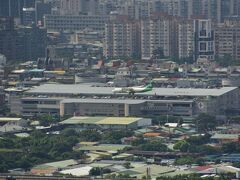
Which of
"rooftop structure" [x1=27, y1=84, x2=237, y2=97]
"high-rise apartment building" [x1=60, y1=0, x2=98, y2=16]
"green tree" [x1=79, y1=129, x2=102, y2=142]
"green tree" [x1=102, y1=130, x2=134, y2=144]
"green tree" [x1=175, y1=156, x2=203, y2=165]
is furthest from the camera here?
"high-rise apartment building" [x1=60, y1=0, x2=98, y2=16]

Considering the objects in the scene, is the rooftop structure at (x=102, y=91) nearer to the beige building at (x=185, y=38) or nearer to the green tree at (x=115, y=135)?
the green tree at (x=115, y=135)

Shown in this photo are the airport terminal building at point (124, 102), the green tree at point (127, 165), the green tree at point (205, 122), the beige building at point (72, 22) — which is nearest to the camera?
the green tree at point (127, 165)

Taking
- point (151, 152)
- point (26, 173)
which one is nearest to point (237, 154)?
point (151, 152)

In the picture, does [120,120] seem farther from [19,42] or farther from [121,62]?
[19,42]

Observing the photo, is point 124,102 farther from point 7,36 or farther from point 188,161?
point 7,36

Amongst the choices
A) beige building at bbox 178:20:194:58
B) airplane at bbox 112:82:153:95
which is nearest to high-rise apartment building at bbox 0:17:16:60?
beige building at bbox 178:20:194:58

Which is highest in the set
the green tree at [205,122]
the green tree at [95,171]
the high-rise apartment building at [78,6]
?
the high-rise apartment building at [78,6]

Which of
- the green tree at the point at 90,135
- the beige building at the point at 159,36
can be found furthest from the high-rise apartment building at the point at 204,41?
the green tree at the point at 90,135

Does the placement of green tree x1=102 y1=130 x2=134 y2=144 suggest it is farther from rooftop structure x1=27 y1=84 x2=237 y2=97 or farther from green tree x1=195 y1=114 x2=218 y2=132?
rooftop structure x1=27 y1=84 x2=237 y2=97
